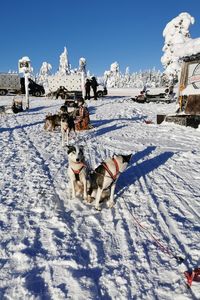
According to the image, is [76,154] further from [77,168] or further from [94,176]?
[94,176]

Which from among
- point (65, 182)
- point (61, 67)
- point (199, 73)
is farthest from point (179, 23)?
point (61, 67)

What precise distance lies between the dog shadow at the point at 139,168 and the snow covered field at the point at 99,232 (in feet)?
0.08

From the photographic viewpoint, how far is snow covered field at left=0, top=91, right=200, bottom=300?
3.29m

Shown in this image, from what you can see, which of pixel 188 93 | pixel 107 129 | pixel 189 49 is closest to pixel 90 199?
pixel 107 129

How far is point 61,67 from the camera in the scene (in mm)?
95500

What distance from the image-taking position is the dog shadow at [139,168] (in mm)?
6431

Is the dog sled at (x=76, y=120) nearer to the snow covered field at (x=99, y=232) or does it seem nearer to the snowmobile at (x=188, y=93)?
the snowmobile at (x=188, y=93)

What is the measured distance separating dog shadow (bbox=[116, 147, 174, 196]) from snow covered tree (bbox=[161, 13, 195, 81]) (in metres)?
30.5

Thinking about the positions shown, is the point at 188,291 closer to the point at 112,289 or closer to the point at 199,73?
the point at 112,289

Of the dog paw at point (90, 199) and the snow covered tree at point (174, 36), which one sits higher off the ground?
the snow covered tree at point (174, 36)

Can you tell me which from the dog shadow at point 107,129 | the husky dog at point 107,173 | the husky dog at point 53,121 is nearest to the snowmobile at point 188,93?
the dog shadow at point 107,129

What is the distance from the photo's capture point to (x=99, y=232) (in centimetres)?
441

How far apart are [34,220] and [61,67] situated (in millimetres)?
95201

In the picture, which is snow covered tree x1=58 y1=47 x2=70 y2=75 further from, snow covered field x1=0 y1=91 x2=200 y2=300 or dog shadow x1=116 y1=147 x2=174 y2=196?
snow covered field x1=0 y1=91 x2=200 y2=300
